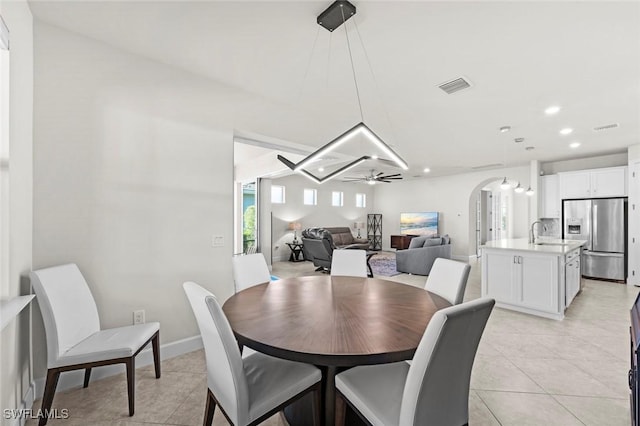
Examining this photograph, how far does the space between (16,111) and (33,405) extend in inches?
Answer: 75.7

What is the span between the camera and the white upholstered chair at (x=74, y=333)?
1645 mm

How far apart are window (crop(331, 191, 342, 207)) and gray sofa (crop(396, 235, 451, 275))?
4.00 meters

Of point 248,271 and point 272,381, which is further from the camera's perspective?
point 248,271

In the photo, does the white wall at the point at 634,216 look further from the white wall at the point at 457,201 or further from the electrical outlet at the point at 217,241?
the electrical outlet at the point at 217,241

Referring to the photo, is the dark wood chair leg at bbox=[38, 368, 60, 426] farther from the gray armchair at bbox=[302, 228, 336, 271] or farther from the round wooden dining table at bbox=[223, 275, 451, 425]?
the gray armchair at bbox=[302, 228, 336, 271]

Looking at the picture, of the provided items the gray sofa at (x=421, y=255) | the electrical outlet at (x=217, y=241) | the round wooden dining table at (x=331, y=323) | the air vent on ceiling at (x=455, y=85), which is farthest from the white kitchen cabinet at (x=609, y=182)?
the electrical outlet at (x=217, y=241)

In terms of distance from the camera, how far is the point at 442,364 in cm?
104

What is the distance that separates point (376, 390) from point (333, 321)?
37cm

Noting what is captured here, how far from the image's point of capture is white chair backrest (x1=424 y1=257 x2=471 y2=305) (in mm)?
1952

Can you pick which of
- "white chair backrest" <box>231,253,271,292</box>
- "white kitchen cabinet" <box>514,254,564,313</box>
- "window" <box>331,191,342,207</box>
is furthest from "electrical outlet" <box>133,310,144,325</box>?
"window" <box>331,191,342,207</box>

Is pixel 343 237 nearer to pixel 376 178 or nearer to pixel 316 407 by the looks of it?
pixel 376 178

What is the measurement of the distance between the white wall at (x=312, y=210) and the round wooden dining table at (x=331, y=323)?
6.35 m

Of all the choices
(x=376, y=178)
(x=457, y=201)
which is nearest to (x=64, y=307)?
(x=376, y=178)

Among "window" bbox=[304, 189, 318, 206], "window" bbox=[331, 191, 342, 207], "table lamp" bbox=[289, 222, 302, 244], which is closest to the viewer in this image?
"table lamp" bbox=[289, 222, 302, 244]
